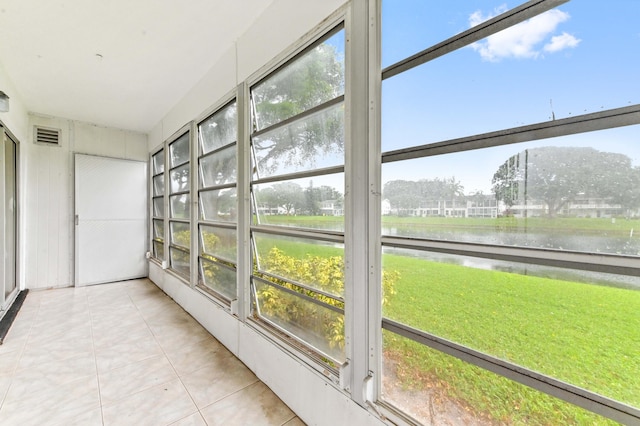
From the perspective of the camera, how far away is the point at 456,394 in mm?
1188

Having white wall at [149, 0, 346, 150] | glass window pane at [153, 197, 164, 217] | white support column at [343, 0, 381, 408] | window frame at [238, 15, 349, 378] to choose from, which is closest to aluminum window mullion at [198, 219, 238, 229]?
window frame at [238, 15, 349, 378]

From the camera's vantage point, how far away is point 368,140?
4.74 feet

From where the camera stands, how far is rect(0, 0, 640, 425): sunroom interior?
89 cm

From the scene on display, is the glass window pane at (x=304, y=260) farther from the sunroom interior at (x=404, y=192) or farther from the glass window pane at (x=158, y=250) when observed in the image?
the glass window pane at (x=158, y=250)

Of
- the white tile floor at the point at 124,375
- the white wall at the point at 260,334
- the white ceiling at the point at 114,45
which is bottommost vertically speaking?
the white tile floor at the point at 124,375

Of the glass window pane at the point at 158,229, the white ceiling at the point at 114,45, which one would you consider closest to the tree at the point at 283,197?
the white ceiling at the point at 114,45

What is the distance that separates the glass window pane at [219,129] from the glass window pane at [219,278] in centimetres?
135

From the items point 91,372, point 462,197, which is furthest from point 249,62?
point 91,372

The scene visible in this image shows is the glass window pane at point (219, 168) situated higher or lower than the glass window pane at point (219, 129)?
lower

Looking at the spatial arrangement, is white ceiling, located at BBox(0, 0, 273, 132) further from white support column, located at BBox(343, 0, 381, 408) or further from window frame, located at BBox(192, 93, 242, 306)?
white support column, located at BBox(343, 0, 381, 408)

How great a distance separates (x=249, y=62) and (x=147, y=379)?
2791 millimetres

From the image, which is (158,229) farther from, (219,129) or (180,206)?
(219,129)

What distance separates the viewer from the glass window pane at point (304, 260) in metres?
1.70

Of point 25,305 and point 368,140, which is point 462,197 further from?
point 25,305
